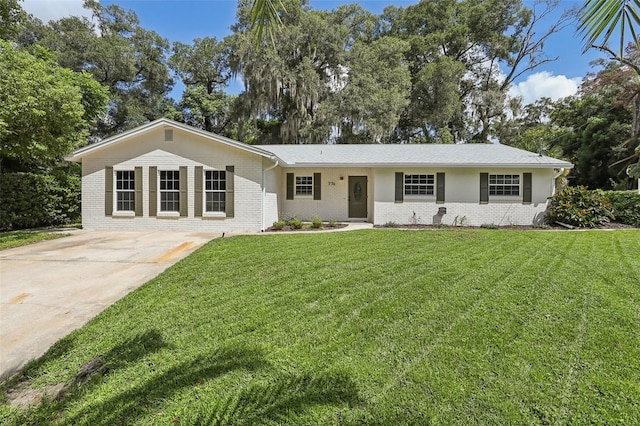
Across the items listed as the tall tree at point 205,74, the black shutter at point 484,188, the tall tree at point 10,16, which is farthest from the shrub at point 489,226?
the tall tree at point 205,74

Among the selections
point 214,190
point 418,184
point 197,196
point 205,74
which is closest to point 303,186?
point 214,190

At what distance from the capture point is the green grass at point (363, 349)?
7.60ft

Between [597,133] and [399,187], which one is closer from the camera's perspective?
[399,187]

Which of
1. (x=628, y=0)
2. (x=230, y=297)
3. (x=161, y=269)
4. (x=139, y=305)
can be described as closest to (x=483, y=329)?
(x=628, y=0)

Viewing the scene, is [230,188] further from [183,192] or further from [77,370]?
[77,370]

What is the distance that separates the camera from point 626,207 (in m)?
12.5

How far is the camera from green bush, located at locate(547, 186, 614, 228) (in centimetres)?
1142

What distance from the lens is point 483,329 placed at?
11.3 feet

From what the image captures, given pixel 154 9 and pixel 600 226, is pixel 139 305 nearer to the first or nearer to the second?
pixel 154 9

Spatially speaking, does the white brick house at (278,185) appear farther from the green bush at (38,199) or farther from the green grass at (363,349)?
the green grass at (363,349)

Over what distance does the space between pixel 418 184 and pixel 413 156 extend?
1.53 m

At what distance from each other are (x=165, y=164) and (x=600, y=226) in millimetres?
16100

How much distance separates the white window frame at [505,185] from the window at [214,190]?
1032cm

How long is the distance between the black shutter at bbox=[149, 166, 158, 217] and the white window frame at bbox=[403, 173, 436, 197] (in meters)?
9.47
